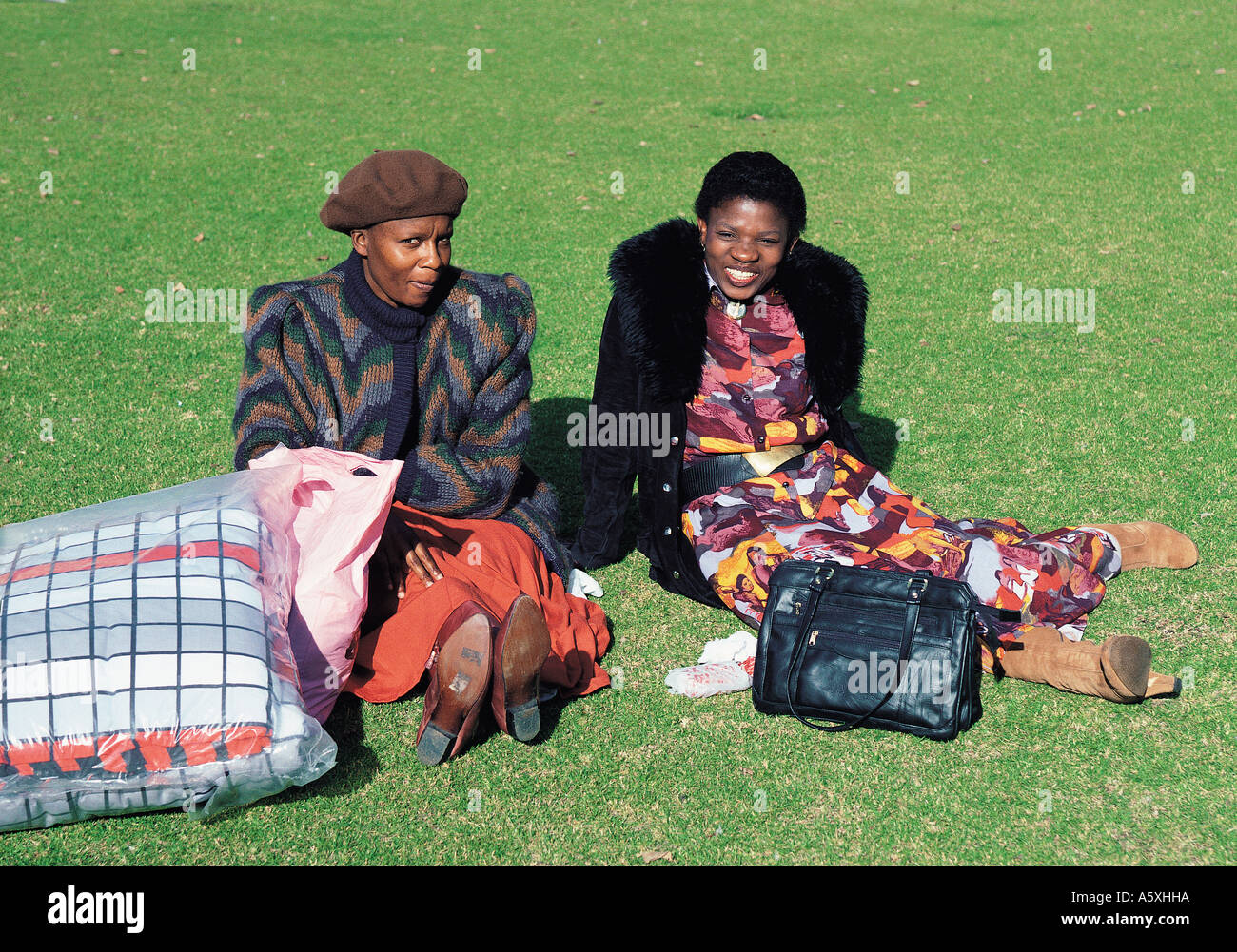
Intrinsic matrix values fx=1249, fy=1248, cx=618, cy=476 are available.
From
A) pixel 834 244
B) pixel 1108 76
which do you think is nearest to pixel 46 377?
pixel 834 244

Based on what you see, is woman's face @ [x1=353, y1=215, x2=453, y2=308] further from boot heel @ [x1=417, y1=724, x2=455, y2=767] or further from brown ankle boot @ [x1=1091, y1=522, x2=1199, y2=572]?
brown ankle boot @ [x1=1091, y1=522, x2=1199, y2=572]

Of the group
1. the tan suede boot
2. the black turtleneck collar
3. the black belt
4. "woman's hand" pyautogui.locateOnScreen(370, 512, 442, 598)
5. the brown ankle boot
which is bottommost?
the tan suede boot

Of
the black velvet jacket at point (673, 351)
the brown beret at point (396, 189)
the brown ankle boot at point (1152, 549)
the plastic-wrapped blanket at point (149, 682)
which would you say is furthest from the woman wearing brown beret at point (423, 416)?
the brown ankle boot at point (1152, 549)

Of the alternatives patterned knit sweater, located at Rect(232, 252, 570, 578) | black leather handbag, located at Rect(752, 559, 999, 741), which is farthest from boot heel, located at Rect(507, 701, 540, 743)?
patterned knit sweater, located at Rect(232, 252, 570, 578)

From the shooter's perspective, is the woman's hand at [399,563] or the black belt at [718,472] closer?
the woman's hand at [399,563]

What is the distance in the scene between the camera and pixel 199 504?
13.3 ft

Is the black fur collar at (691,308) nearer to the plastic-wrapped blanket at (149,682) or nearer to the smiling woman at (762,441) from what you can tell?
the smiling woman at (762,441)

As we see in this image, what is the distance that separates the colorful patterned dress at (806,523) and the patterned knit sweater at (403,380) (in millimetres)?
805

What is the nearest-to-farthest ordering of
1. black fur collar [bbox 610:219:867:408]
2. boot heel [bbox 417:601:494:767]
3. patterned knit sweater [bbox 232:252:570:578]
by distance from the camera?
boot heel [bbox 417:601:494:767] < patterned knit sweater [bbox 232:252:570:578] < black fur collar [bbox 610:219:867:408]

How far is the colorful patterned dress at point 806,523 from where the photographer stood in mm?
4605

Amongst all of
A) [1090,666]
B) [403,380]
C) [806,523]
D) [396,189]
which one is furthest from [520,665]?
[1090,666]

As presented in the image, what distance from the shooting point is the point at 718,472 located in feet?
16.4

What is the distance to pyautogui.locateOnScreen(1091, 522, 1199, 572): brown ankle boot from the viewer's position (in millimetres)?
5137

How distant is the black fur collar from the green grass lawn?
0.98m
